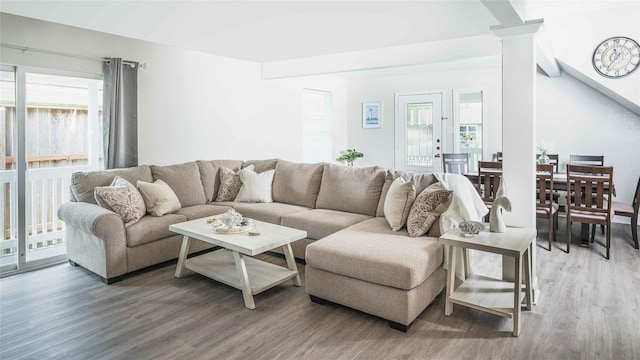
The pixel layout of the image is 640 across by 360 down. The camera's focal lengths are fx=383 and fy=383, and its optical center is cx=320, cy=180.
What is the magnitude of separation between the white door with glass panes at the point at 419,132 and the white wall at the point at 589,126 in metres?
1.72

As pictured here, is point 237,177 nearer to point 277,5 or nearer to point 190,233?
point 190,233

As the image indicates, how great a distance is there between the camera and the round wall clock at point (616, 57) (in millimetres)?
4957

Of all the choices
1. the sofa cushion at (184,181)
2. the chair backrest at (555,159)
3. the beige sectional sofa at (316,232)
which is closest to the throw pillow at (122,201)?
the beige sectional sofa at (316,232)

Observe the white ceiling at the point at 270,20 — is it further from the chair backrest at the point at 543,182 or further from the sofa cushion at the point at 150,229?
the sofa cushion at the point at 150,229

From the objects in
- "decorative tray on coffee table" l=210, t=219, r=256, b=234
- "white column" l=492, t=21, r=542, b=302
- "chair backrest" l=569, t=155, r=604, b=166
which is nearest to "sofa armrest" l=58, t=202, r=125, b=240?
"decorative tray on coffee table" l=210, t=219, r=256, b=234

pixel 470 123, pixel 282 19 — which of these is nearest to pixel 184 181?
pixel 282 19

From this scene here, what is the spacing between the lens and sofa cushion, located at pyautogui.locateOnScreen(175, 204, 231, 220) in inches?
158

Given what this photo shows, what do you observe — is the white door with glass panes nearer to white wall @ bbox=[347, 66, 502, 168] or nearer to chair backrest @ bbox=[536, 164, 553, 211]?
white wall @ bbox=[347, 66, 502, 168]

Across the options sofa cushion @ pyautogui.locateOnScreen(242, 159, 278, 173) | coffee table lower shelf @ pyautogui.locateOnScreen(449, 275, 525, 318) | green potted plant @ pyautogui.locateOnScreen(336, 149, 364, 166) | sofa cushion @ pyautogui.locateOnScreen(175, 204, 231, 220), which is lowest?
coffee table lower shelf @ pyautogui.locateOnScreen(449, 275, 525, 318)

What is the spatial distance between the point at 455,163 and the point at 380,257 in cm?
416

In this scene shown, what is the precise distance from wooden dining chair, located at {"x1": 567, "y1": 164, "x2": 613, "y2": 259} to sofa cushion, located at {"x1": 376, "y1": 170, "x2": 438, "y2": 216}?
176 centimetres

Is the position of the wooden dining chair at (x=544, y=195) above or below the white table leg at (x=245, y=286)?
above

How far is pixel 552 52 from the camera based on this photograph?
4.90 m

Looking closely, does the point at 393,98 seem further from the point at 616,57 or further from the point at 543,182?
the point at 543,182
